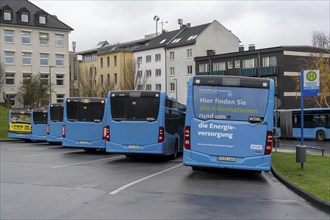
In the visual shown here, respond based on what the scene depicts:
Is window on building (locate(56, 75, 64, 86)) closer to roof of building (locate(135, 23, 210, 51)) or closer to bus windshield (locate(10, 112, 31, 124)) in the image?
roof of building (locate(135, 23, 210, 51))

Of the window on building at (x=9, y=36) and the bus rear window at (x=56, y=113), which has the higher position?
the window on building at (x=9, y=36)

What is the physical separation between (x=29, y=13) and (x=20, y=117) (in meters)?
49.2

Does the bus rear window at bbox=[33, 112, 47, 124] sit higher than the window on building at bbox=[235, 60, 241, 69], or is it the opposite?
the window on building at bbox=[235, 60, 241, 69]

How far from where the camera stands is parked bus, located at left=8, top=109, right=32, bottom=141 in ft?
125

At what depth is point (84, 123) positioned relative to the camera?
24.2 metres

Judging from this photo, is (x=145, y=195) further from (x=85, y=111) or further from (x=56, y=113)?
(x=56, y=113)

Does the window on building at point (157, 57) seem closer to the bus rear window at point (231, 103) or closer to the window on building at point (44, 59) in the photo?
the window on building at point (44, 59)

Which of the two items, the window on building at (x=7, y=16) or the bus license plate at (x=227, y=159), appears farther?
the window on building at (x=7, y=16)

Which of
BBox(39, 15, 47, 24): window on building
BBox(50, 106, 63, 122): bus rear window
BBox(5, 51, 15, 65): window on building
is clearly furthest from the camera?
BBox(39, 15, 47, 24): window on building

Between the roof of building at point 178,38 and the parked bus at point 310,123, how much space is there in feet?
113

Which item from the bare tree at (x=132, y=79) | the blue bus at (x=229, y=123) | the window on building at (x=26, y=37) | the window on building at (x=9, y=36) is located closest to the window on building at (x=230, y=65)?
the bare tree at (x=132, y=79)

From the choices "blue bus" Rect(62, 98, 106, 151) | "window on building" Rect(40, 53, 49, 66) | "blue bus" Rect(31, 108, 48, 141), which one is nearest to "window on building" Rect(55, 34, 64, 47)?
"window on building" Rect(40, 53, 49, 66)

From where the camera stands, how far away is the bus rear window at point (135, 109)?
19.1 m

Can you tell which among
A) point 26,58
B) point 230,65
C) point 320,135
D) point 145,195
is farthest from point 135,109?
point 26,58
